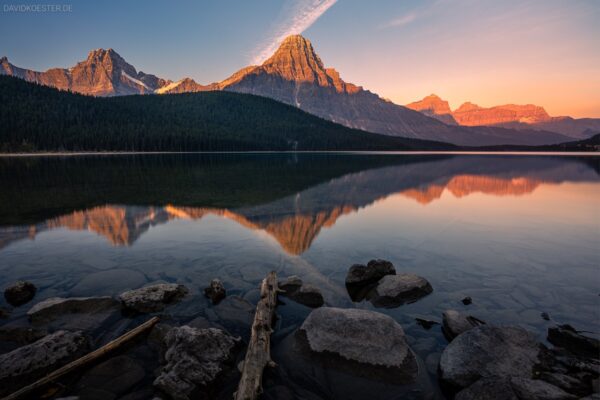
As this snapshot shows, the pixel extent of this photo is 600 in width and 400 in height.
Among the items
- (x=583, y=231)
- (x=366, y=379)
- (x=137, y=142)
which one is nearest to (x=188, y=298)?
(x=366, y=379)

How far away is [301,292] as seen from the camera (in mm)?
12141

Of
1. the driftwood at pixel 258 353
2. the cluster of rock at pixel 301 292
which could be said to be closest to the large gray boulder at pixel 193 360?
the driftwood at pixel 258 353

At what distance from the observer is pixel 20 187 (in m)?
40.0

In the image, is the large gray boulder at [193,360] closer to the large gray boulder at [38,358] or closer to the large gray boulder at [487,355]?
Result: the large gray boulder at [38,358]

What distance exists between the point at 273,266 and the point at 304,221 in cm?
912

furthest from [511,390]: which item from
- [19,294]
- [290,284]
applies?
[19,294]

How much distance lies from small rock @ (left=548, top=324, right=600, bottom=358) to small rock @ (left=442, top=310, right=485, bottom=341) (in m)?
1.97

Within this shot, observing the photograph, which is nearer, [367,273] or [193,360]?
[193,360]

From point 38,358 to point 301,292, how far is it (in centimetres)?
798

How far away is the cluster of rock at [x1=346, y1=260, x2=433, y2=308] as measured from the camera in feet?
39.2

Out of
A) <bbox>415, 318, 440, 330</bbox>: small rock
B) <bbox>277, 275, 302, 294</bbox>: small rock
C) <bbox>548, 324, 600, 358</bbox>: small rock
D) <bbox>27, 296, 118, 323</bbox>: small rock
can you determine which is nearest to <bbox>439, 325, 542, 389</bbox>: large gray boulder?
<bbox>548, 324, 600, 358</bbox>: small rock

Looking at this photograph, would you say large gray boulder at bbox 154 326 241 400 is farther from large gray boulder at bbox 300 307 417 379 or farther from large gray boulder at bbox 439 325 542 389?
large gray boulder at bbox 439 325 542 389

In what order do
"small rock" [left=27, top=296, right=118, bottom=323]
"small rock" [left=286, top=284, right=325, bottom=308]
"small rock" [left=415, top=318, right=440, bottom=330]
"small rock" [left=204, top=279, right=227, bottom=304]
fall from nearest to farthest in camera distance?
"small rock" [left=27, top=296, right=118, bottom=323], "small rock" [left=415, top=318, right=440, bottom=330], "small rock" [left=204, top=279, right=227, bottom=304], "small rock" [left=286, top=284, right=325, bottom=308]

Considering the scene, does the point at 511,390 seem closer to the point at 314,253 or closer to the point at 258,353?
the point at 258,353
